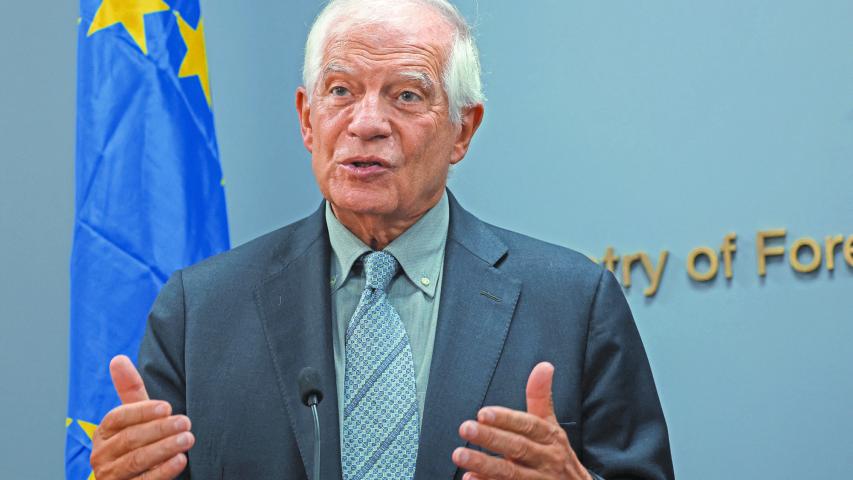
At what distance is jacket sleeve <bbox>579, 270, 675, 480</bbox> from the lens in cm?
181

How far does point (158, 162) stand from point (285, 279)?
871mm

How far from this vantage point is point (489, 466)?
146 cm

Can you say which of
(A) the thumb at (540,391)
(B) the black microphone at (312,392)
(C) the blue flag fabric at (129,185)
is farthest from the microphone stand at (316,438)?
(C) the blue flag fabric at (129,185)

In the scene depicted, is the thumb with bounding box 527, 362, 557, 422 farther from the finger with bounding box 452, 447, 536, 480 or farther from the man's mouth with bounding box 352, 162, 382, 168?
the man's mouth with bounding box 352, 162, 382, 168

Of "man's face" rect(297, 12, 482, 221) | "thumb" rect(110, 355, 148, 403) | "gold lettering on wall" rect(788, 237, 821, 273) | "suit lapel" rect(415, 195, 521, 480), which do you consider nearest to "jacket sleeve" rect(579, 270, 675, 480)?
"suit lapel" rect(415, 195, 521, 480)

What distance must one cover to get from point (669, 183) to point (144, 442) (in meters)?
2.03

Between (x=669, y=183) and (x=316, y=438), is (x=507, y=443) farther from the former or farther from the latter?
(x=669, y=183)

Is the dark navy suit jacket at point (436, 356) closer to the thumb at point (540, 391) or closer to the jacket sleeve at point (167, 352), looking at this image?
the jacket sleeve at point (167, 352)

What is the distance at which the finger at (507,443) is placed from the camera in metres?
1.45

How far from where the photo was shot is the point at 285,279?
6.44 feet

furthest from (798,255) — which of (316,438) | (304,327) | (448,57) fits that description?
(316,438)

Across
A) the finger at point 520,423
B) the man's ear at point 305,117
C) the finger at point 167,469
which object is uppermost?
the man's ear at point 305,117

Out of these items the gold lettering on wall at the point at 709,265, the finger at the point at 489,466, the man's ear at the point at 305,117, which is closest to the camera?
→ the finger at the point at 489,466

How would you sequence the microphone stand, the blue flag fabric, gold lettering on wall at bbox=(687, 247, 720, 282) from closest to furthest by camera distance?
the microphone stand
the blue flag fabric
gold lettering on wall at bbox=(687, 247, 720, 282)
